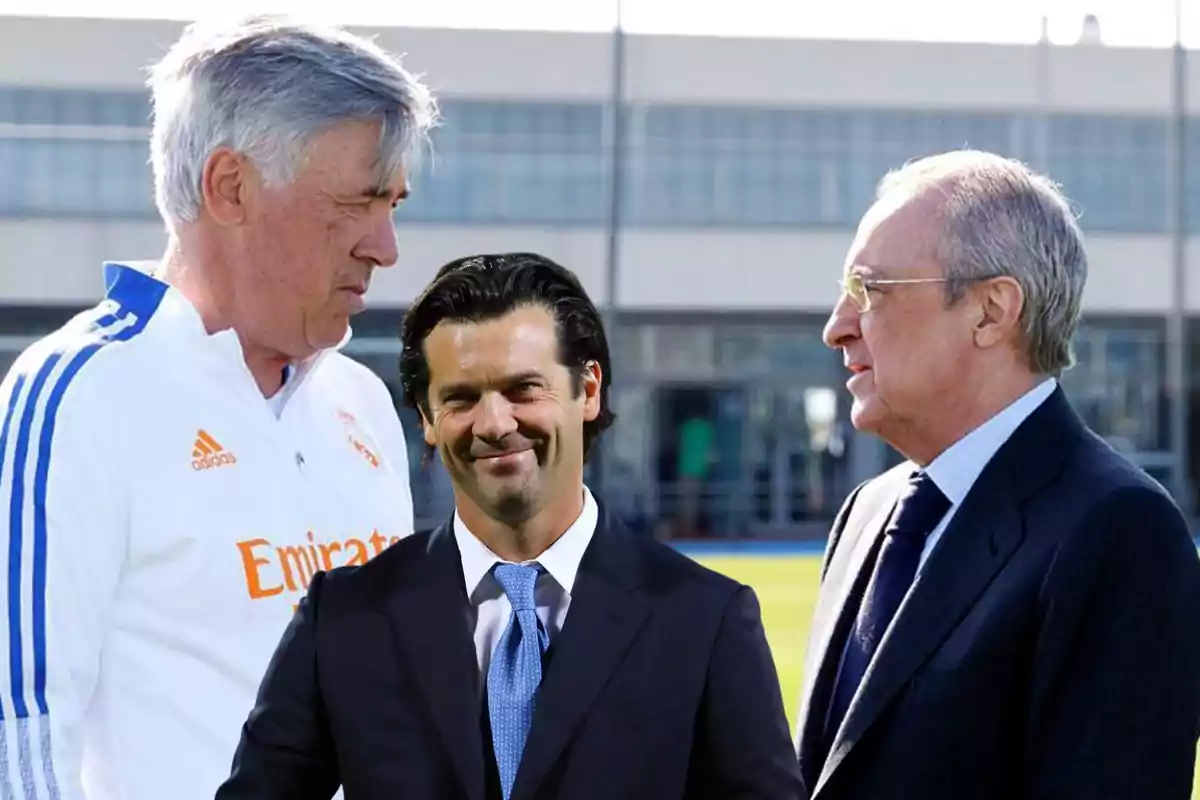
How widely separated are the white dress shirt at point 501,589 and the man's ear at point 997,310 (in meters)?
1.02

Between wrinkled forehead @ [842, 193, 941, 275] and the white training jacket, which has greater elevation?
wrinkled forehead @ [842, 193, 941, 275]

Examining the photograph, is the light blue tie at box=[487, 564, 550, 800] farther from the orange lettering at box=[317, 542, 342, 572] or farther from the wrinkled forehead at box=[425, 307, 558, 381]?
the orange lettering at box=[317, 542, 342, 572]

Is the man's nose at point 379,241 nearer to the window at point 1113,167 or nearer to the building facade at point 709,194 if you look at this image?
the building facade at point 709,194

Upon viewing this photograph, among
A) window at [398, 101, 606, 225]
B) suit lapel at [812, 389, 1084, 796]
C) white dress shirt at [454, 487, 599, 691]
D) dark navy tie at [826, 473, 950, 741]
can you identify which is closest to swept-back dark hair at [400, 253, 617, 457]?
white dress shirt at [454, 487, 599, 691]

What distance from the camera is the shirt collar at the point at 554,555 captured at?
73.5 inches

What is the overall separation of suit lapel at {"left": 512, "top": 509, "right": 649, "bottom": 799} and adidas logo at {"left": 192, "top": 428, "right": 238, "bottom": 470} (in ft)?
2.38

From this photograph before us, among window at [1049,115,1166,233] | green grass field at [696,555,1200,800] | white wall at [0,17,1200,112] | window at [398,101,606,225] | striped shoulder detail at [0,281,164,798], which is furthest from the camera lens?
window at [1049,115,1166,233]

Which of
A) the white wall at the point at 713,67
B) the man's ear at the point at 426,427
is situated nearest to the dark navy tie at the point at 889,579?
the man's ear at the point at 426,427

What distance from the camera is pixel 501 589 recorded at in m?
1.88

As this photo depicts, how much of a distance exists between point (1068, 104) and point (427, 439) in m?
27.6

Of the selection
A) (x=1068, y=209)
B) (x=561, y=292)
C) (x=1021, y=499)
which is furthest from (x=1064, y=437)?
(x=561, y=292)

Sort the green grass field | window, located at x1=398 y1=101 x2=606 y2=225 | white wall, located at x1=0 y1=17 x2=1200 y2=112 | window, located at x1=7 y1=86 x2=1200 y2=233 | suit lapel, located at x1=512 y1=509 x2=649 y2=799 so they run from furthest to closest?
window, located at x1=398 y1=101 x2=606 y2=225
window, located at x1=7 y1=86 x2=1200 y2=233
white wall, located at x1=0 y1=17 x2=1200 y2=112
the green grass field
suit lapel, located at x1=512 y1=509 x2=649 y2=799

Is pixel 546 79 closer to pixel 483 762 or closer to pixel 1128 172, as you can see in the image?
pixel 1128 172

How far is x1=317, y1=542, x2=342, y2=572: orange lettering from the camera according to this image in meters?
2.48
